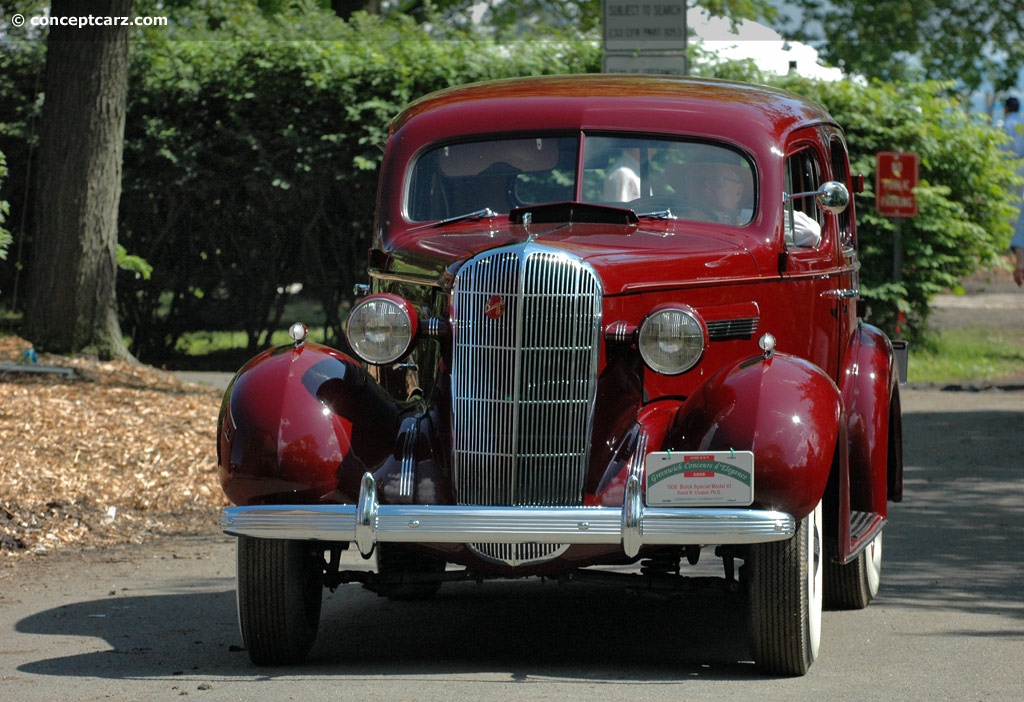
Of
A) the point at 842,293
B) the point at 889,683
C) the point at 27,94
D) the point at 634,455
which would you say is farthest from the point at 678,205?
the point at 27,94

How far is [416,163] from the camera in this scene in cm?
657

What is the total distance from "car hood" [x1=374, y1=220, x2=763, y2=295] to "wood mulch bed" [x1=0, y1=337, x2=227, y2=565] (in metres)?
2.87

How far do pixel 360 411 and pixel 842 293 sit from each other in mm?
2326

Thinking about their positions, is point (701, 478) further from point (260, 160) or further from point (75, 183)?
point (260, 160)

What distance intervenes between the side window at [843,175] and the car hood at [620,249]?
1.34 meters

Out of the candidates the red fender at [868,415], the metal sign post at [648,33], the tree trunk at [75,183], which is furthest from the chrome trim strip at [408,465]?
the tree trunk at [75,183]

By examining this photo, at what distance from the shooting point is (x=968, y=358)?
1762 centimetres

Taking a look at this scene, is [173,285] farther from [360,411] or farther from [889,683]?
[889,683]

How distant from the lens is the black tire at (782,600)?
5.06m

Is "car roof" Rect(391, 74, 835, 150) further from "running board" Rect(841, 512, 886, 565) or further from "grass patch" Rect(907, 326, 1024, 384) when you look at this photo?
"grass patch" Rect(907, 326, 1024, 384)

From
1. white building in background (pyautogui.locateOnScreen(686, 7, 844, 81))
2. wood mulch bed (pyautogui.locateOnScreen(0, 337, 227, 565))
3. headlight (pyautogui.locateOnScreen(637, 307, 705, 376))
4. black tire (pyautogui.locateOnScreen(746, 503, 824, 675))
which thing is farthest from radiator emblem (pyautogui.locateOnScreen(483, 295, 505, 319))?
white building in background (pyautogui.locateOnScreen(686, 7, 844, 81))

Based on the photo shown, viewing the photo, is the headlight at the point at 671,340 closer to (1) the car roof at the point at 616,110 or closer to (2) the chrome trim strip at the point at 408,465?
(2) the chrome trim strip at the point at 408,465

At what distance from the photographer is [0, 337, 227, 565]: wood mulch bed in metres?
8.09

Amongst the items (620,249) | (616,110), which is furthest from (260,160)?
(620,249)
